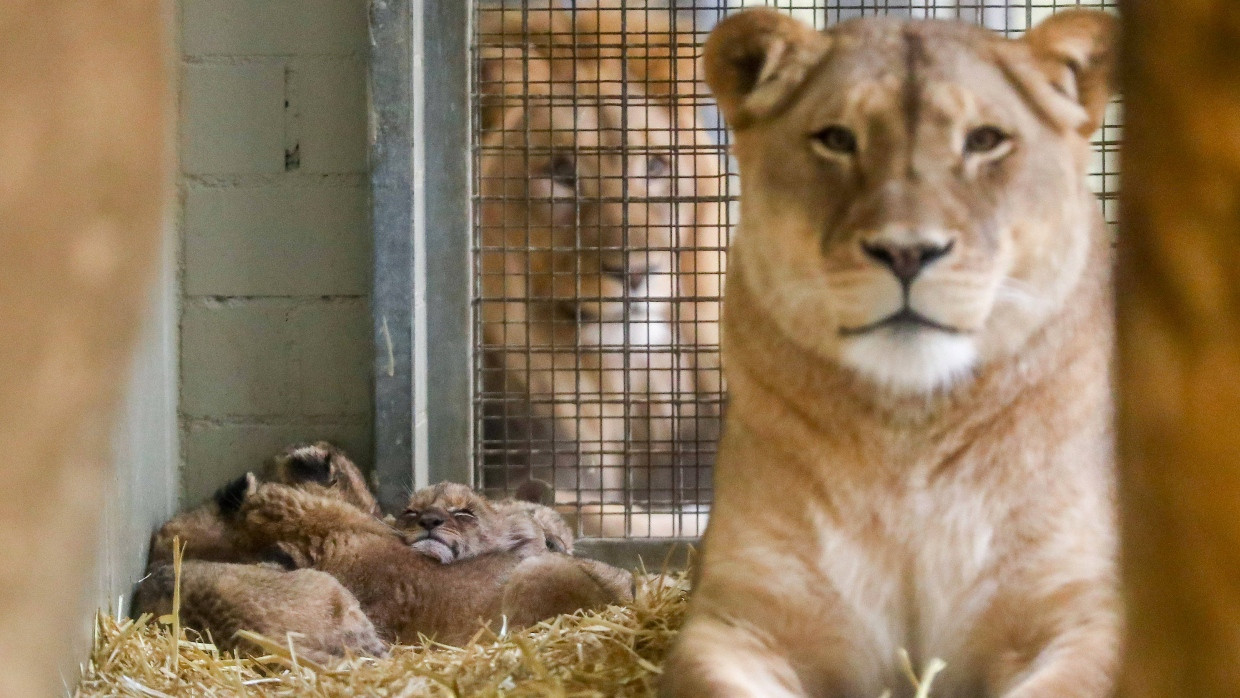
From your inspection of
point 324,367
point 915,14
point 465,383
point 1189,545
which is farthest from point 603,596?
point 1189,545

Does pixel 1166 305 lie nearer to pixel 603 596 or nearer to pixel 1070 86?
pixel 1070 86

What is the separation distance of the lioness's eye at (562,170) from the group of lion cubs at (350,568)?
1025 mm

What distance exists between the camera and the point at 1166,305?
0.80 m

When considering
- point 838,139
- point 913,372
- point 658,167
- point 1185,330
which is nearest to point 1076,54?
point 838,139

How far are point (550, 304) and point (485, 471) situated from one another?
1.80ft

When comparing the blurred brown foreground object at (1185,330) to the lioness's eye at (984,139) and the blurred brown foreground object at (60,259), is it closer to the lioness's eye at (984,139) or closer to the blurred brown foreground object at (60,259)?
the blurred brown foreground object at (60,259)

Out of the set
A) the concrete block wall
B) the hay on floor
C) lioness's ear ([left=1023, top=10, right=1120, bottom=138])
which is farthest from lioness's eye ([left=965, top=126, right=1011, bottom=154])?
the concrete block wall

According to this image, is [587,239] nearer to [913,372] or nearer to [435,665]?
[435,665]

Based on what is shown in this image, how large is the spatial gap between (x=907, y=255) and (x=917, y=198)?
0.27 feet

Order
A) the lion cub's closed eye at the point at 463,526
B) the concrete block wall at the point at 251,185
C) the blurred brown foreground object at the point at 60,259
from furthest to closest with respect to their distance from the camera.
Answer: the concrete block wall at the point at 251,185 < the lion cub's closed eye at the point at 463,526 < the blurred brown foreground object at the point at 60,259

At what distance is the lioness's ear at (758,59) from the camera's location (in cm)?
206

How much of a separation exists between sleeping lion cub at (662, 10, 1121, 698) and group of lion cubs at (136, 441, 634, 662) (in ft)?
3.52

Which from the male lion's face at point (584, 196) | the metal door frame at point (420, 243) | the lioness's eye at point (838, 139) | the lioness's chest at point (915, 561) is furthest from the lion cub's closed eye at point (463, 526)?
the lioness's eye at point (838, 139)

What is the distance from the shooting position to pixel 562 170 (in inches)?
161
